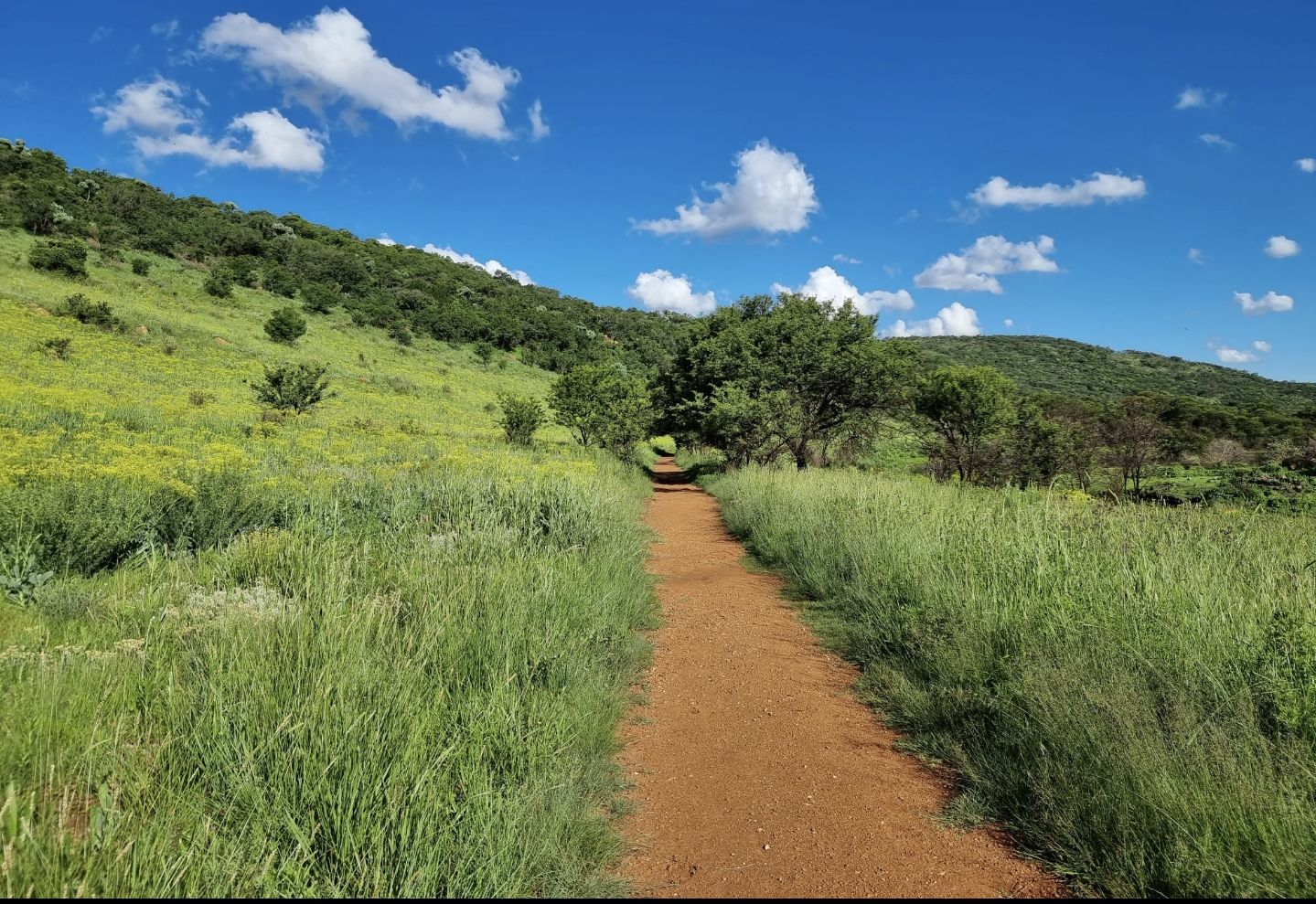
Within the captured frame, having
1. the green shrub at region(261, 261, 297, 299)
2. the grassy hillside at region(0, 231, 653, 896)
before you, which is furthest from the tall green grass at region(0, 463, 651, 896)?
the green shrub at region(261, 261, 297, 299)

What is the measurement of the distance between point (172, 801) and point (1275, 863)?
165 inches

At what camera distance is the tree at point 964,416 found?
24.1 m

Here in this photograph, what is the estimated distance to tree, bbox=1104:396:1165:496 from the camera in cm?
2042

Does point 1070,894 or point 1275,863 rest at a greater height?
point 1275,863

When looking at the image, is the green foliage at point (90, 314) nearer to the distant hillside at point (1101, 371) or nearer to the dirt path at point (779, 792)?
the dirt path at point (779, 792)

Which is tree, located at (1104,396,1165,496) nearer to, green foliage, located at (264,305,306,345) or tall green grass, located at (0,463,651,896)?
tall green grass, located at (0,463,651,896)

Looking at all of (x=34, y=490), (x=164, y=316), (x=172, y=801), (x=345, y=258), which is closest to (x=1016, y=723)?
(x=172, y=801)

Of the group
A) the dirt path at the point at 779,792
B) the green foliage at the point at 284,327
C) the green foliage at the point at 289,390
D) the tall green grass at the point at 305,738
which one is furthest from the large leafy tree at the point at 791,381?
the green foliage at the point at 284,327

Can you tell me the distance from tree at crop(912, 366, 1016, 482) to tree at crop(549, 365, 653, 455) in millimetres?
11261

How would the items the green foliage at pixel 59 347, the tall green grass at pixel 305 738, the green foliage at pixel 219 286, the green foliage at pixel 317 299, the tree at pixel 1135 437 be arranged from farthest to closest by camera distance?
the green foliage at pixel 317 299
the green foliage at pixel 219 286
the tree at pixel 1135 437
the green foliage at pixel 59 347
the tall green grass at pixel 305 738

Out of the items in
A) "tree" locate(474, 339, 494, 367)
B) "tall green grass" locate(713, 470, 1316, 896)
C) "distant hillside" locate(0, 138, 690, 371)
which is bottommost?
"tall green grass" locate(713, 470, 1316, 896)

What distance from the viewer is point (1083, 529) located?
591 centimetres

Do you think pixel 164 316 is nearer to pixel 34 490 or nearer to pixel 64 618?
pixel 34 490

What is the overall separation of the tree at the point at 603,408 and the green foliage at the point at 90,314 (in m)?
19.3
